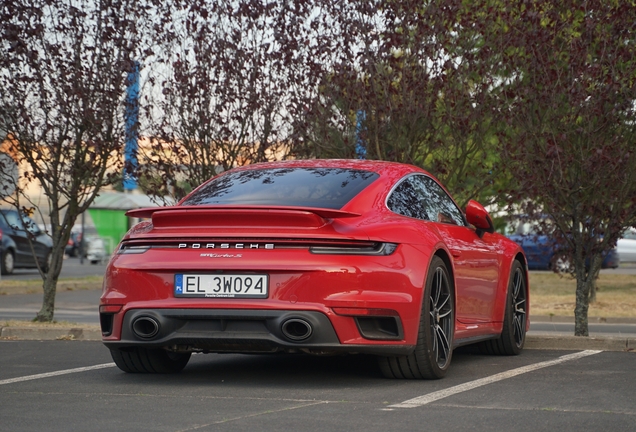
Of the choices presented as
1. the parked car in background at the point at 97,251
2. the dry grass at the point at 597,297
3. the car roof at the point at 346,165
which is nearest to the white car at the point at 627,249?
the dry grass at the point at 597,297

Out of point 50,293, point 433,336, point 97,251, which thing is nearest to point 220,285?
point 433,336

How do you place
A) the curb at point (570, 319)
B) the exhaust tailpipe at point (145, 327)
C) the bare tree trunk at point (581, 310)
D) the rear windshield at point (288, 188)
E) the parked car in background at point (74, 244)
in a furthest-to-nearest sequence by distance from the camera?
1. the parked car in background at point (74, 244)
2. the curb at point (570, 319)
3. the bare tree trunk at point (581, 310)
4. the rear windshield at point (288, 188)
5. the exhaust tailpipe at point (145, 327)

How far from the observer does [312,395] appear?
Answer: 6848 millimetres

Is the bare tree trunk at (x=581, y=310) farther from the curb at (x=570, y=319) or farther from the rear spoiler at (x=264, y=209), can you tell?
the rear spoiler at (x=264, y=209)

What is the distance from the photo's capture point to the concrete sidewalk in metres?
10.0

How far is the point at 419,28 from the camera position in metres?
13.2

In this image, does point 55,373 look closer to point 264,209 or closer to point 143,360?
point 143,360

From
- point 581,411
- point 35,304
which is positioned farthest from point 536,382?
point 35,304

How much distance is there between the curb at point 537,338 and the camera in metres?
9.99

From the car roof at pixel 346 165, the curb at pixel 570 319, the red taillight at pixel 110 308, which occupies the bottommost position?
the curb at pixel 570 319

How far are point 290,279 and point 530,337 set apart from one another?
13.1 feet

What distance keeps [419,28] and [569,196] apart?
266cm

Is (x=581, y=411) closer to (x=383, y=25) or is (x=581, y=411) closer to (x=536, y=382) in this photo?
(x=536, y=382)

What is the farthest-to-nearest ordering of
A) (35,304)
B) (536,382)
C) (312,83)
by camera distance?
1. (35,304)
2. (312,83)
3. (536,382)
